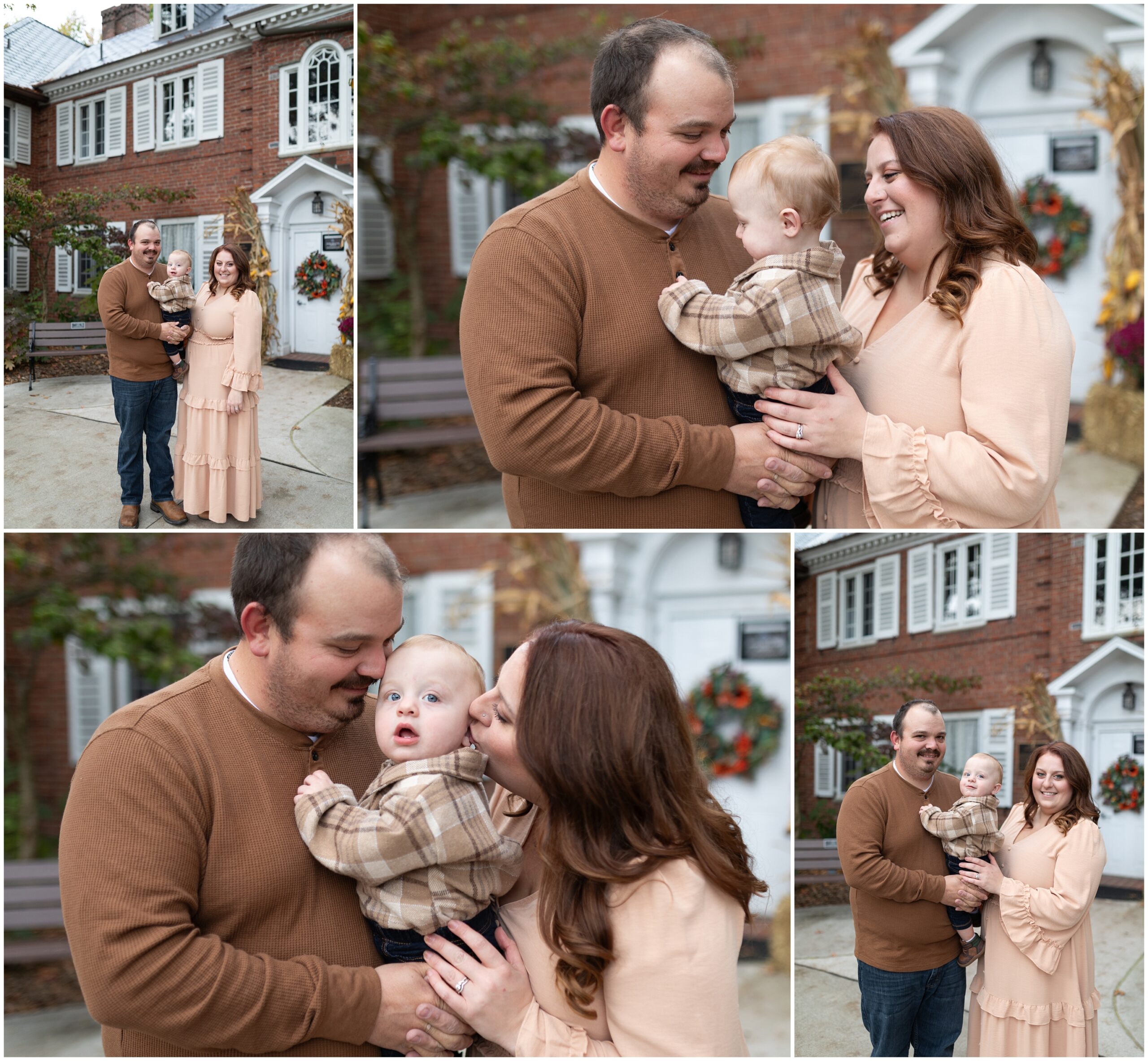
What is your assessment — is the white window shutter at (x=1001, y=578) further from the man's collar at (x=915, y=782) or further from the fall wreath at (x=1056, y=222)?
the fall wreath at (x=1056, y=222)

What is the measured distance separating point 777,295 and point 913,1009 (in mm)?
1980

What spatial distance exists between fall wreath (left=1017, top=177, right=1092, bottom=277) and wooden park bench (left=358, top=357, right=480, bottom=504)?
3.77 meters

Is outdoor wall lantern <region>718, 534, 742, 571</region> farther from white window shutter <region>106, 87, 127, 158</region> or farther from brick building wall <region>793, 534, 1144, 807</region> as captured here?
white window shutter <region>106, 87, 127, 158</region>

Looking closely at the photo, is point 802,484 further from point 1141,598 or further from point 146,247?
point 146,247

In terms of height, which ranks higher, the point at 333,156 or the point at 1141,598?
the point at 333,156

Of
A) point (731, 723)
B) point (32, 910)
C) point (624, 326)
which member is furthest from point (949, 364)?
point (32, 910)

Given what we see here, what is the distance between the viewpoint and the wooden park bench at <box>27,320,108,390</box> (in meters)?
2.91

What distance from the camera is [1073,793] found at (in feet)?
9.38

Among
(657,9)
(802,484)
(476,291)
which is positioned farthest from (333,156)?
(657,9)

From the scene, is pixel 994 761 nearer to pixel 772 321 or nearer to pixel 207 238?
pixel 772 321

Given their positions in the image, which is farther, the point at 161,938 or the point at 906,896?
the point at 906,896

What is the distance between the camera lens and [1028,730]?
9.50ft

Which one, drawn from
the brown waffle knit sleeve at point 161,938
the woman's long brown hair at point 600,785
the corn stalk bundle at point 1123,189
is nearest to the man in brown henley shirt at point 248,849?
the brown waffle knit sleeve at point 161,938

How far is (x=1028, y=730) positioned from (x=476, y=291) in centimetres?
191
